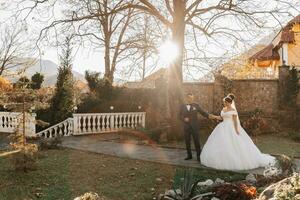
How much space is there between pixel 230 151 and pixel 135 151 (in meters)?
4.01

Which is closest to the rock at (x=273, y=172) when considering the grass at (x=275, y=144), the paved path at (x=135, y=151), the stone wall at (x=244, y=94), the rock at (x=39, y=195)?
the paved path at (x=135, y=151)

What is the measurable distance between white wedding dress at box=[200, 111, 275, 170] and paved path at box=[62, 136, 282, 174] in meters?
0.33

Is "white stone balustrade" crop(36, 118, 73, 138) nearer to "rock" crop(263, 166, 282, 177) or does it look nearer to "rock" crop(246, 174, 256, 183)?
"rock" crop(246, 174, 256, 183)

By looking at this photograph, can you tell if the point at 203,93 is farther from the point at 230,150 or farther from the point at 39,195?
the point at 39,195

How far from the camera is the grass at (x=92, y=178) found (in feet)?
29.2

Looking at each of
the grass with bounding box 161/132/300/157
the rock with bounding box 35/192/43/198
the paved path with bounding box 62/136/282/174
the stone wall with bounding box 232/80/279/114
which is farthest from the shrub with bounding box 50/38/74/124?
the rock with bounding box 35/192/43/198

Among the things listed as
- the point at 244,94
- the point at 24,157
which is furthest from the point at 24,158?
the point at 244,94

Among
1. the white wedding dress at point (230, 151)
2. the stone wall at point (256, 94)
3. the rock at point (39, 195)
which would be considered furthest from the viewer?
the stone wall at point (256, 94)

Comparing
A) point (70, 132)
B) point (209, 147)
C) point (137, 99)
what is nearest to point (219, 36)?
point (137, 99)

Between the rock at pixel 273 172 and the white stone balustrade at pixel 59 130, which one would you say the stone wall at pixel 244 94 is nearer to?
the white stone balustrade at pixel 59 130

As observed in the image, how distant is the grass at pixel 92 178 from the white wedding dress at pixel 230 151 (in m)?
0.51

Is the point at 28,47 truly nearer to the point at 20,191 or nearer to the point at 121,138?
the point at 121,138

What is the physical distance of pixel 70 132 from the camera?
760 inches

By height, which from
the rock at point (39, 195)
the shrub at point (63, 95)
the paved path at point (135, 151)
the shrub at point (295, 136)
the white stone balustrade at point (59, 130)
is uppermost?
the shrub at point (63, 95)
